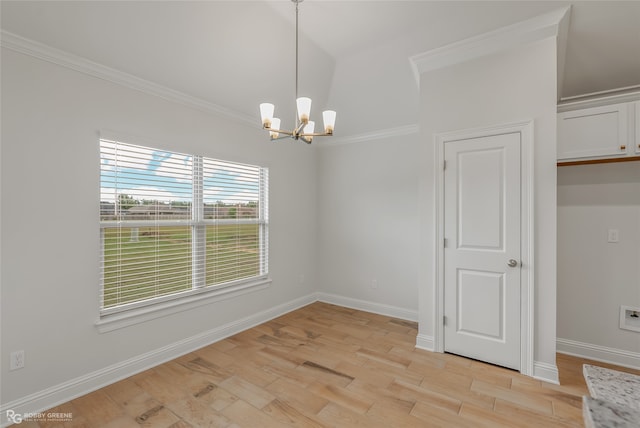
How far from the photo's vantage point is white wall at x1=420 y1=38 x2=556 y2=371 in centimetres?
→ 246

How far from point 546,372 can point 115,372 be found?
3606 mm

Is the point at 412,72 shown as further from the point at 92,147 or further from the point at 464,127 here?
the point at 92,147

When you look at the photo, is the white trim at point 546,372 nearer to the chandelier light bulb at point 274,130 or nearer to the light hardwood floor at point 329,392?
the light hardwood floor at point 329,392

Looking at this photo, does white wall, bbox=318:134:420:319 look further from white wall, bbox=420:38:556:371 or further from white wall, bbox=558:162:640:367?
white wall, bbox=558:162:640:367

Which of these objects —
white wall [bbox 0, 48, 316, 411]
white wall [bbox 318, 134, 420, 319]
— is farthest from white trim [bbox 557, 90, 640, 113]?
white wall [bbox 0, 48, 316, 411]

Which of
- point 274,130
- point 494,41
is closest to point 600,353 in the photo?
point 494,41

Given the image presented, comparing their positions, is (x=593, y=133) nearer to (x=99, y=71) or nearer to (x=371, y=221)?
(x=371, y=221)

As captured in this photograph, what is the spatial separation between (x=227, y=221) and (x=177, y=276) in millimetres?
814

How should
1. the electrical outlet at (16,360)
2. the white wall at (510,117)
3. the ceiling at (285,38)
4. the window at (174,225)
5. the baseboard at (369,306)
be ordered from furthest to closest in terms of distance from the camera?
the baseboard at (369,306)
the window at (174,225)
the white wall at (510,117)
the ceiling at (285,38)
the electrical outlet at (16,360)

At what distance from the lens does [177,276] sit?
303 cm

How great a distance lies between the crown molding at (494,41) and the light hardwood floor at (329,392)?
9.45ft

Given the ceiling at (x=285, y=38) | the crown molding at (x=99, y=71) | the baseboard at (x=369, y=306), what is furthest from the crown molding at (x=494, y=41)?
the baseboard at (x=369, y=306)

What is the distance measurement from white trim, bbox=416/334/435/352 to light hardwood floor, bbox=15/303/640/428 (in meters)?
0.07

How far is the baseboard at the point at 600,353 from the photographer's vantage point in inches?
105
